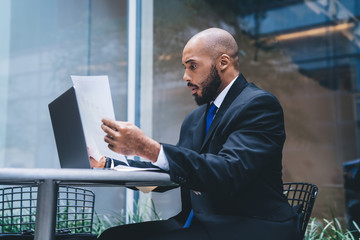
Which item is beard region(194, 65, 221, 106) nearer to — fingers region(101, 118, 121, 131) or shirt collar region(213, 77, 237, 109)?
shirt collar region(213, 77, 237, 109)

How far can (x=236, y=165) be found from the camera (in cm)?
132

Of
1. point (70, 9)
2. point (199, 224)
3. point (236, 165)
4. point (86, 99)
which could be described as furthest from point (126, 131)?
point (70, 9)

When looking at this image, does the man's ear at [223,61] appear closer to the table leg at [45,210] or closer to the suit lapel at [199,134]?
the suit lapel at [199,134]

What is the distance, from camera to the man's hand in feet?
3.87

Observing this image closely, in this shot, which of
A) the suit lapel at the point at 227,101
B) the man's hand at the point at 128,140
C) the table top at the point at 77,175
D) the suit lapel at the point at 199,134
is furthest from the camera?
the suit lapel at the point at 199,134

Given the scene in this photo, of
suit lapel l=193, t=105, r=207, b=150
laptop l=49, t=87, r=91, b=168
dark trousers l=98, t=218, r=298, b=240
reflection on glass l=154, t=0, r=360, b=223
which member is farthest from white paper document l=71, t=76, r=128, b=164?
reflection on glass l=154, t=0, r=360, b=223

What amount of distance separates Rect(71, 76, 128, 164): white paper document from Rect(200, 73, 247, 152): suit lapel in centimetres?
47

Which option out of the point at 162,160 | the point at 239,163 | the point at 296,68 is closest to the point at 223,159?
the point at 239,163

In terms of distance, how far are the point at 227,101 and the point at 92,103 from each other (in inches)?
24.6

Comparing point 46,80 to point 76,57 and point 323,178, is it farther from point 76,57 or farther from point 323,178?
point 323,178

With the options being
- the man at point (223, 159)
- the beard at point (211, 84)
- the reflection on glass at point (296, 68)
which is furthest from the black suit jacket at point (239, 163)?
the reflection on glass at point (296, 68)

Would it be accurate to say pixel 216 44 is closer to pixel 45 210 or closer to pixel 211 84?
pixel 211 84

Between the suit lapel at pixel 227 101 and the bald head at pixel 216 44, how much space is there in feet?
0.39

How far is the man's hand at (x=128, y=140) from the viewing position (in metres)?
1.18
